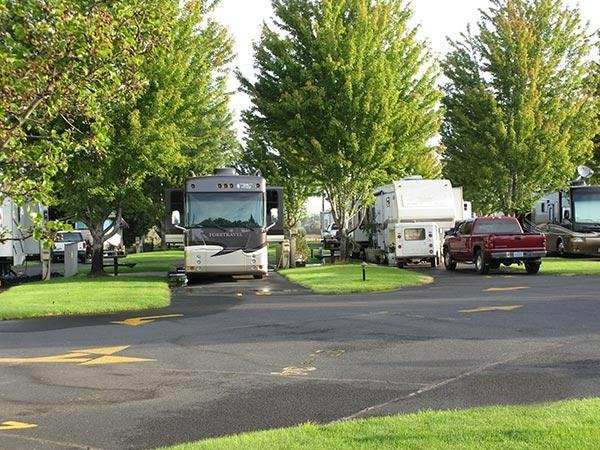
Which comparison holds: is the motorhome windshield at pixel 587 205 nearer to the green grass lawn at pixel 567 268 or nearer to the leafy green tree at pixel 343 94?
the green grass lawn at pixel 567 268

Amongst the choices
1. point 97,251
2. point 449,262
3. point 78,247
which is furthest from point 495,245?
point 78,247

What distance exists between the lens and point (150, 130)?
24172 millimetres

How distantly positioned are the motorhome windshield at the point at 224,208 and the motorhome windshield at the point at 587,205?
15746 mm

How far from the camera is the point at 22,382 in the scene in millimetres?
8828

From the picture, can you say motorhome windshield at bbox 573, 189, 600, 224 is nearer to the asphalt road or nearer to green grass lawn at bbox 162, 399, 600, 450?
the asphalt road

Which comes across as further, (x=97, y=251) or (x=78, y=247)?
(x=78, y=247)

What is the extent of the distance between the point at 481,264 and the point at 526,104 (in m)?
13.1

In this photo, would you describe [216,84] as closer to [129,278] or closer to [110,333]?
[129,278]

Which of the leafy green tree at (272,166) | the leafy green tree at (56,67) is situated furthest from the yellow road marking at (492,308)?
the leafy green tree at (272,166)

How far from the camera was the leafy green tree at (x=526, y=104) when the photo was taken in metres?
36.6

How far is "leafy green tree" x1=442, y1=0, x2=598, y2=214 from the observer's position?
3662 centimetres

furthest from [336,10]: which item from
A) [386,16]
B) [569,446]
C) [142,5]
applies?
[569,446]

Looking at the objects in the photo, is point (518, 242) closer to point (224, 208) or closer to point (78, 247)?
point (224, 208)

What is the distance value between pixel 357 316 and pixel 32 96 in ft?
26.9
